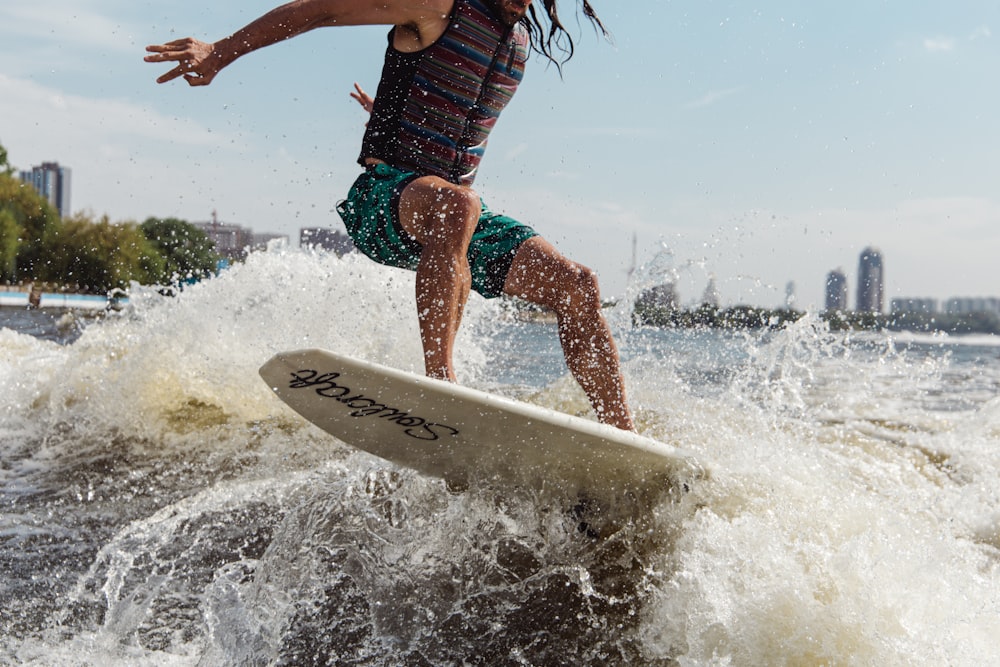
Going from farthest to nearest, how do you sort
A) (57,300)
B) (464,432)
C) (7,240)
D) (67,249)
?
(67,249) < (57,300) < (7,240) < (464,432)

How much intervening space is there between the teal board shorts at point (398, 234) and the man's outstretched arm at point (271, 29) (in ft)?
1.83

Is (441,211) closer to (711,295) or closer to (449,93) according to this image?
(449,93)

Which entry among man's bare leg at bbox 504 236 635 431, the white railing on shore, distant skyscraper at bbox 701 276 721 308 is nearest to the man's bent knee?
man's bare leg at bbox 504 236 635 431

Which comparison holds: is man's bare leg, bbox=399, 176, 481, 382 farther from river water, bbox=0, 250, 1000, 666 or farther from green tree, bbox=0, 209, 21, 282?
green tree, bbox=0, 209, 21, 282

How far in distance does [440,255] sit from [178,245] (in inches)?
3016

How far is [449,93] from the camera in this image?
300cm

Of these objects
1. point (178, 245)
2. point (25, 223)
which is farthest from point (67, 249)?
point (178, 245)

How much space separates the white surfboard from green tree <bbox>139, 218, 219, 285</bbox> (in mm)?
67092

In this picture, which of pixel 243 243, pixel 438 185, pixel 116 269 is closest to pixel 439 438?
pixel 438 185

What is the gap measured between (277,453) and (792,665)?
3012mm

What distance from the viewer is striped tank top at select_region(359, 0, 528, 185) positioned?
295 centimetres

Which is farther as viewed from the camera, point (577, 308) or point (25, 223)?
point (25, 223)

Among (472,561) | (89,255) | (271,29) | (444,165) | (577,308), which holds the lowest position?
(472,561)

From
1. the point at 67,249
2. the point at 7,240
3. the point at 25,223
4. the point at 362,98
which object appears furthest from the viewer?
the point at 67,249
